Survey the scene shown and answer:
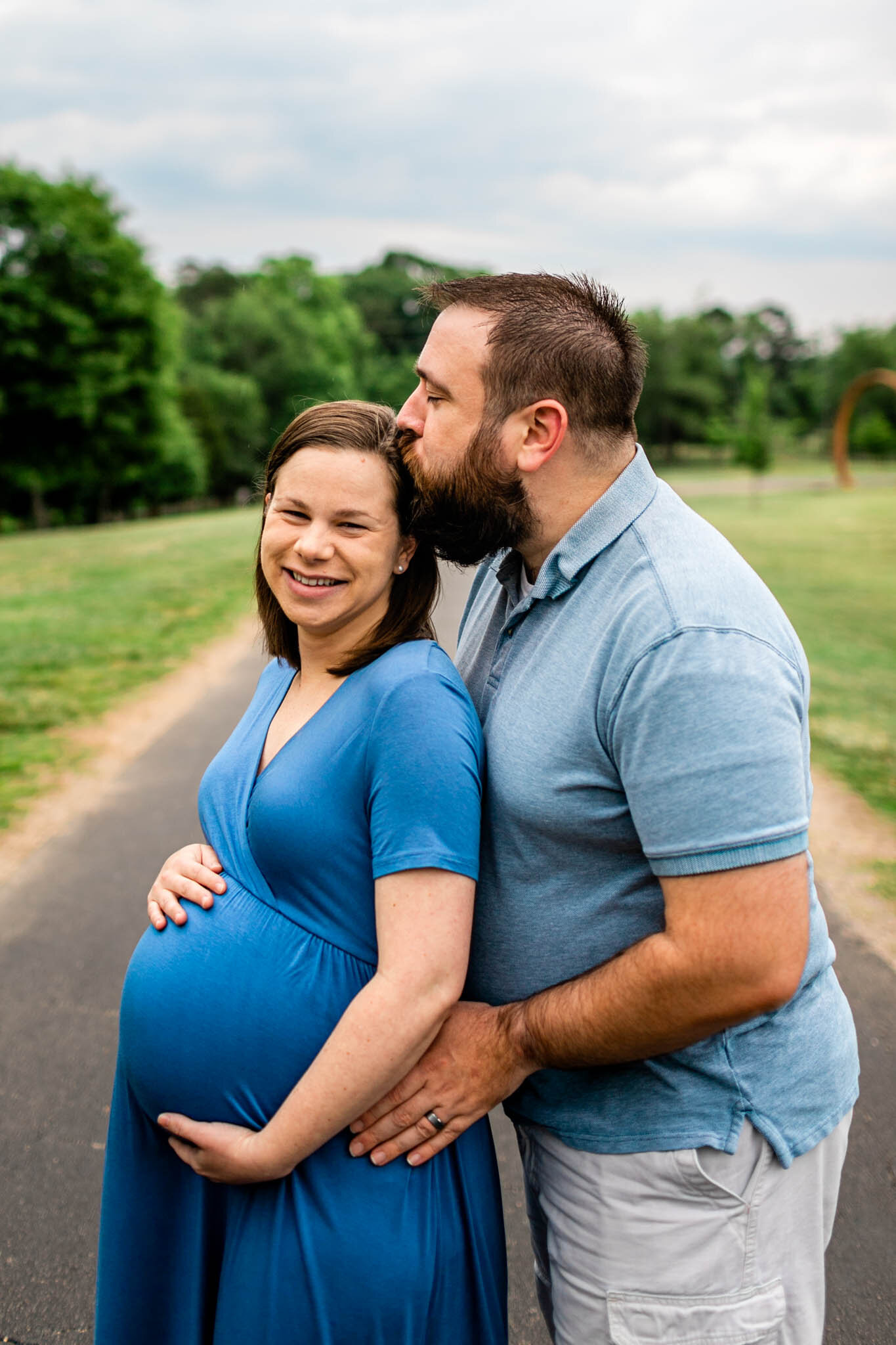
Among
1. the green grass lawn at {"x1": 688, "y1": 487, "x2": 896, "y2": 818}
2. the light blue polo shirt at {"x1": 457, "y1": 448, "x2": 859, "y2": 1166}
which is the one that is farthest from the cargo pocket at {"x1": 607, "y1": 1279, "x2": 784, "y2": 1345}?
the green grass lawn at {"x1": 688, "y1": 487, "x2": 896, "y2": 818}

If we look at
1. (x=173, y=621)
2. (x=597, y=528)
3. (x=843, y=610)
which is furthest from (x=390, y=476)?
(x=843, y=610)

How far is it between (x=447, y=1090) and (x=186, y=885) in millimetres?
626

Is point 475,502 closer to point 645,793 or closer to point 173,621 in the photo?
point 645,793

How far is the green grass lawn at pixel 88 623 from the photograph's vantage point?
27.0ft

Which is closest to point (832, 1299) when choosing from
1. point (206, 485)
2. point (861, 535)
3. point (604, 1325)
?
point (604, 1325)

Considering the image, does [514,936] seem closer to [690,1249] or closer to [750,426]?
[690,1249]

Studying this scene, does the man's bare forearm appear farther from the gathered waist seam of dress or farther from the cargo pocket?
the cargo pocket

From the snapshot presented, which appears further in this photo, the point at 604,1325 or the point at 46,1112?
the point at 46,1112

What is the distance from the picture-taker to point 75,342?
36.7 meters

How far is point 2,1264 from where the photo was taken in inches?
114

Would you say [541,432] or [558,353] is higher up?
[558,353]

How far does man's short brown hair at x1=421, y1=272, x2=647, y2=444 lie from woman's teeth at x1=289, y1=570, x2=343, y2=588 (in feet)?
1.45

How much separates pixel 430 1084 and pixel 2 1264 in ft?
6.30

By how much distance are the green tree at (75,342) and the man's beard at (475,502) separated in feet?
127
